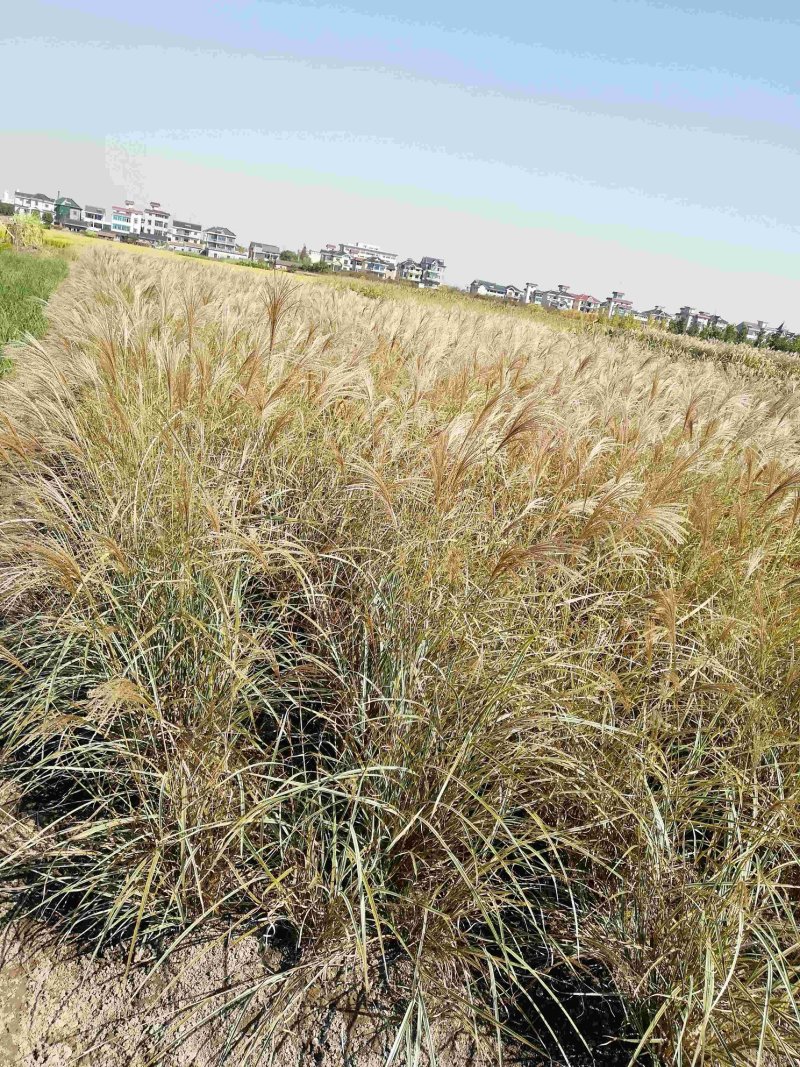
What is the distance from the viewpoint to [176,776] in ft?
4.85

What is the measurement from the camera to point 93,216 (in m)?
124

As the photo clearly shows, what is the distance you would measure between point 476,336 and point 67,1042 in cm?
502

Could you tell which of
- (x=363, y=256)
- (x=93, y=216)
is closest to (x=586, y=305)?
(x=363, y=256)

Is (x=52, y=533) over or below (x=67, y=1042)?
over

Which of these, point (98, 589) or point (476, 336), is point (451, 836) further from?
point (476, 336)

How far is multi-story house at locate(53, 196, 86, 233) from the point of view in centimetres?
9481

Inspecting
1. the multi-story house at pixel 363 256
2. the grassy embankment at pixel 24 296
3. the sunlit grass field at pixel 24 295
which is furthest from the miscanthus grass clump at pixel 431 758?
the multi-story house at pixel 363 256

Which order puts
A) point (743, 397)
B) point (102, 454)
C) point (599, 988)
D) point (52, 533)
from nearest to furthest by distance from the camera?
point (599, 988) < point (52, 533) < point (102, 454) < point (743, 397)

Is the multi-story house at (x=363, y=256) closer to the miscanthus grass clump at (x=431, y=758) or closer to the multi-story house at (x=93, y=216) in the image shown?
the multi-story house at (x=93, y=216)

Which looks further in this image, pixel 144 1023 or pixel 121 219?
pixel 121 219

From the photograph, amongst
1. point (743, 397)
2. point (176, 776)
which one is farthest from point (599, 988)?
point (743, 397)

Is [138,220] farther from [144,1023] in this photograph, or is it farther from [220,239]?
[144,1023]

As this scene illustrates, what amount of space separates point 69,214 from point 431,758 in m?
127

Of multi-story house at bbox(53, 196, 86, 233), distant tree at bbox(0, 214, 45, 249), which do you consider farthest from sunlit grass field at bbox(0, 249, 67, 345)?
multi-story house at bbox(53, 196, 86, 233)
